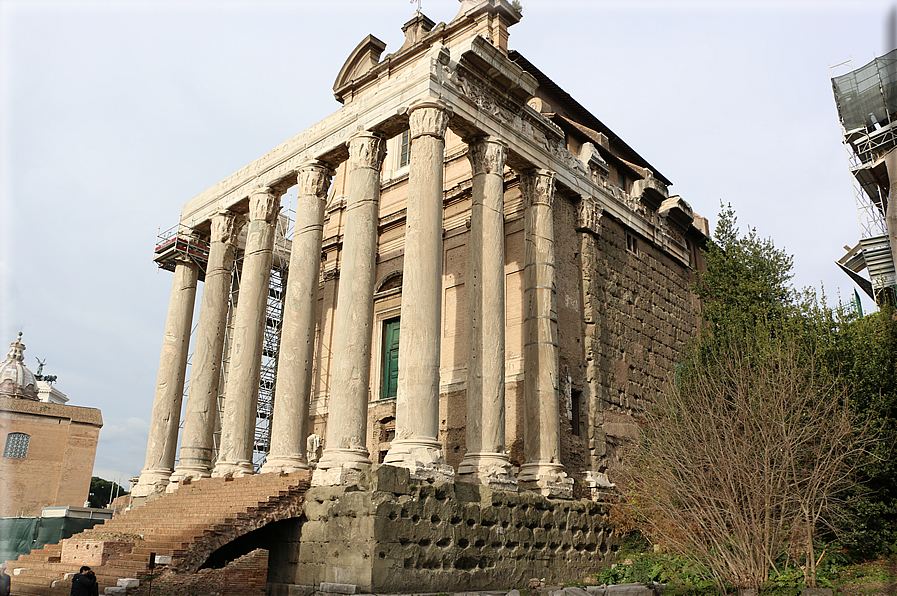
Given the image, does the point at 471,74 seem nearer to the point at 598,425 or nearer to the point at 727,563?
the point at 598,425

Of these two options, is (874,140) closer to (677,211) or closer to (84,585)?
(677,211)

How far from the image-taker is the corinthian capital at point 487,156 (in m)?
16.6

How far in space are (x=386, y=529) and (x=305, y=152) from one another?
10321 millimetres

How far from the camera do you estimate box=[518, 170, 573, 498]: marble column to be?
15.7 metres

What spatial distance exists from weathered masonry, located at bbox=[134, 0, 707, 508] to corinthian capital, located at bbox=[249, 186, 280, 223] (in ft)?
0.16

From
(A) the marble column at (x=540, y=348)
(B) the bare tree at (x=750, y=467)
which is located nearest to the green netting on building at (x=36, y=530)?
(A) the marble column at (x=540, y=348)

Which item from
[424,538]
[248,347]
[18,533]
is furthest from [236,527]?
[18,533]

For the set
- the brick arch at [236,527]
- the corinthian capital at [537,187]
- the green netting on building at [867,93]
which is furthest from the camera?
the green netting on building at [867,93]

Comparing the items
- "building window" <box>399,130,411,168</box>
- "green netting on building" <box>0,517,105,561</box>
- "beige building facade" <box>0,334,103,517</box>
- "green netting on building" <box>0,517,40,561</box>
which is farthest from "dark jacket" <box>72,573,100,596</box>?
"beige building facade" <box>0,334,103,517</box>

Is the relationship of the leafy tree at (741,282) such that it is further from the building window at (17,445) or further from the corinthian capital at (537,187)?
the building window at (17,445)

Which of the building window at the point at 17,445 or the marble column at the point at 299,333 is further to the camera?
the building window at the point at 17,445

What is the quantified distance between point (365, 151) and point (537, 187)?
464 centimetres

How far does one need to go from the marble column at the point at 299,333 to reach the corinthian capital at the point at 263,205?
1.75m

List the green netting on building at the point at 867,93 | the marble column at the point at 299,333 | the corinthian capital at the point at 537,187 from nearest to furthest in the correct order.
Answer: the marble column at the point at 299,333 → the corinthian capital at the point at 537,187 → the green netting on building at the point at 867,93
